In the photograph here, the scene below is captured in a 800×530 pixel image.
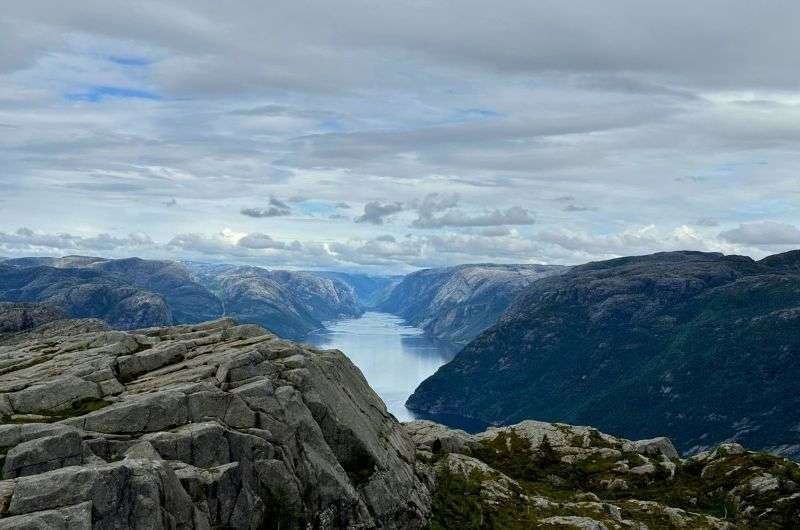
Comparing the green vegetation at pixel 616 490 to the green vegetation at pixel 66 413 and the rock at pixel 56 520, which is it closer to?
the green vegetation at pixel 66 413

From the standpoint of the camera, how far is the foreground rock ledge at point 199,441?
1790 inches

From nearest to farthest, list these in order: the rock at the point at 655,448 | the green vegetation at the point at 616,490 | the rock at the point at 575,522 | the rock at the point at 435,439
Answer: the rock at the point at 575,522 → the green vegetation at the point at 616,490 → the rock at the point at 435,439 → the rock at the point at 655,448

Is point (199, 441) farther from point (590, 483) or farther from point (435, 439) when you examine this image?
point (590, 483)

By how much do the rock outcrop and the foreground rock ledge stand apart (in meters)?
10.7

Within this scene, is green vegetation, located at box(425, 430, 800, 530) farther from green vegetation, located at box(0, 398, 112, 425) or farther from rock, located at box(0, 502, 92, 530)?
rock, located at box(0, 502, 92, 530)

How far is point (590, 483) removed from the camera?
114 meters

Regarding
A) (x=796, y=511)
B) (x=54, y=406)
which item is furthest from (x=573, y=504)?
(x=54, y=406)

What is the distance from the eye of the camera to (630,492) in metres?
110

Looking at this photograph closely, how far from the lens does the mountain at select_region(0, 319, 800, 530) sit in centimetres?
4728

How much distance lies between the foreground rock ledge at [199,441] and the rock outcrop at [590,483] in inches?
420

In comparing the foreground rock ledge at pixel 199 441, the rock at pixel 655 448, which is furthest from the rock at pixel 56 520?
the rock at pixel 655 448

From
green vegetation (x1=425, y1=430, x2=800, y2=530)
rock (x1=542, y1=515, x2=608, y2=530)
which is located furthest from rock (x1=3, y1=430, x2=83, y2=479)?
rock (x1=542, y1=515, x2=608, y2=530)

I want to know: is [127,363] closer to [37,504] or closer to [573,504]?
[37,504]

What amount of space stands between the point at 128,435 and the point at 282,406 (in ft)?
45.6
